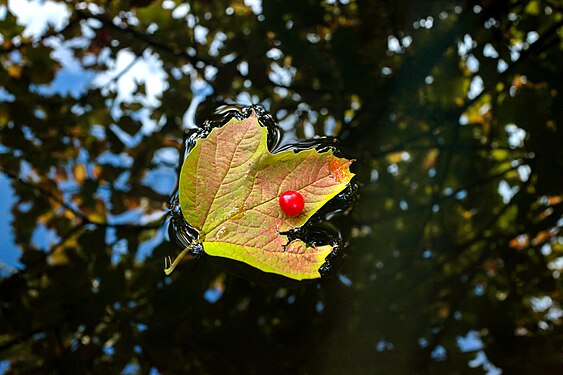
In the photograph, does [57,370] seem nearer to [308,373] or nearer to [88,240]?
[88,240]

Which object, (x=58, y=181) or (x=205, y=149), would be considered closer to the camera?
(x=205, y=149)

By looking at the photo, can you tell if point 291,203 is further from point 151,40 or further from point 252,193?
point 151,40

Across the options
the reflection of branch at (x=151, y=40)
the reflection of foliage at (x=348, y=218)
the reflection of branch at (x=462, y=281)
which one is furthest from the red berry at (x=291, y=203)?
the reflection of branch at (x=462, y=281)

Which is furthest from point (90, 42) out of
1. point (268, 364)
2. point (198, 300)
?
point (268, 364)

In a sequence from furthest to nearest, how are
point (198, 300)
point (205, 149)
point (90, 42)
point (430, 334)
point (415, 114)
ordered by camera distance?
1. point (90, 42)
2. point (430, 334)
3. point (415, 114)
4. point (198, 300)
5. point (205, 149)

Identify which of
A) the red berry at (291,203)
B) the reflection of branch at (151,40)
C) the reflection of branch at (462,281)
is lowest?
the red berry at (291,203)

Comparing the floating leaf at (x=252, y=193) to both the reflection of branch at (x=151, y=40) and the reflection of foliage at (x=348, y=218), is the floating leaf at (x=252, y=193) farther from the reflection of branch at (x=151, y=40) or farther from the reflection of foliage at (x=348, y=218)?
the reflection of branch at (x=151, y=40)

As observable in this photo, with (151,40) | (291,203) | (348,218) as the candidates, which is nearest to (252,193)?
(291,203)

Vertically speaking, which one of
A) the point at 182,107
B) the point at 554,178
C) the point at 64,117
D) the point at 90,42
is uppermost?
the point at 90,42
